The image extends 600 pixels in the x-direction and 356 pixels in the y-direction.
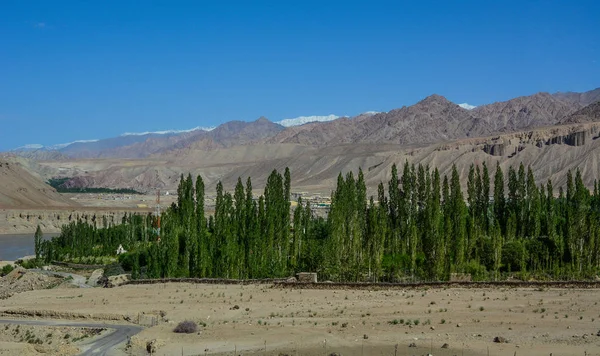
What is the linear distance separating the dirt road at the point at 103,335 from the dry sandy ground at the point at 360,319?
34.8 inches

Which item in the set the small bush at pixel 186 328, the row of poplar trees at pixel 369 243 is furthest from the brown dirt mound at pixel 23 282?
the small bush at pixel 186 328

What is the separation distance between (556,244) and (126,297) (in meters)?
36.3

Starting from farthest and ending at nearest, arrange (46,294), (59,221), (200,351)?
(59,221), (46,294), (200,351)

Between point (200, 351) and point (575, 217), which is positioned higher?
point (575, 217)

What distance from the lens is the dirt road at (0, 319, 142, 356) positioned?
3102 cm

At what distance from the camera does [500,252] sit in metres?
58.3

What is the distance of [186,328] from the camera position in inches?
1319

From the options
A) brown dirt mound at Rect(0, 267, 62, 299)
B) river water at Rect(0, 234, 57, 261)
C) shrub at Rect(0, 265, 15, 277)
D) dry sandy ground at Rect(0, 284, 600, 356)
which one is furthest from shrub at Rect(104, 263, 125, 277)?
river water at Rect(0, 234, 57, 261)

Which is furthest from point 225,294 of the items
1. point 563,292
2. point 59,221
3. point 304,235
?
point 59,221

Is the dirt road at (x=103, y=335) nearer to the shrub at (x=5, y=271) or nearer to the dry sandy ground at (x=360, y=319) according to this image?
the dry sandy ground at (x=360, y=319)

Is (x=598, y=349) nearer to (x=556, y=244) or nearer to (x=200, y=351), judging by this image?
(x=200, y=351)

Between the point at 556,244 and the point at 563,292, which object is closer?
the point at 563,292

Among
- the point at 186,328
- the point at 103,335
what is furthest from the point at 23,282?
the point at 186,328

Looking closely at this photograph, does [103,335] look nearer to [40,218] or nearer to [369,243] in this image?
[369,243]
